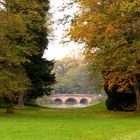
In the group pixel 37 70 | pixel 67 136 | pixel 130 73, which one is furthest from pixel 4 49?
pixel 37 70

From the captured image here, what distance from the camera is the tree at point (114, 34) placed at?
28797 millimetres

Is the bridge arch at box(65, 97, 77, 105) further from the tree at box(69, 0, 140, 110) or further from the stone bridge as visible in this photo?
the tree at box(69, 0, 140, 110)

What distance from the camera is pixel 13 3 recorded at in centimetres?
3416

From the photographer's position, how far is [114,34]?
100ft

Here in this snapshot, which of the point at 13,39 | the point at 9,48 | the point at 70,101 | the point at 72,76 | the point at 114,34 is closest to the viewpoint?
the point at 114,34

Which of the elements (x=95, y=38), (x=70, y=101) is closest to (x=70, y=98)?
(x=70, y=101)

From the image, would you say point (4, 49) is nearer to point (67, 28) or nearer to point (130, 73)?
point (67, 28)

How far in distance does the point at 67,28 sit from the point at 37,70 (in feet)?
62.1

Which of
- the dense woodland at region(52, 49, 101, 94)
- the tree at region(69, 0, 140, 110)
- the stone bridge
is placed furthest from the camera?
the dense woodland at region(52, 49, 101, 94)

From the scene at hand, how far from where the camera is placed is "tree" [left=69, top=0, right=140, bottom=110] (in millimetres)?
28797

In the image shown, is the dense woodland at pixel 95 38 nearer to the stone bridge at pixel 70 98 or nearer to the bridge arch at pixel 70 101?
the stone bridge at pixel 70 98

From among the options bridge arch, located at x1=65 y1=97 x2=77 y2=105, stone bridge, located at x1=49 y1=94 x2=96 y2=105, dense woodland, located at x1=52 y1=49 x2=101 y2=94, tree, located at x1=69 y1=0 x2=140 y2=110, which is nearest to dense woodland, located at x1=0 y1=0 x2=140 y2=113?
tree, located at x1=69 y1=0 x2=140 y2=110

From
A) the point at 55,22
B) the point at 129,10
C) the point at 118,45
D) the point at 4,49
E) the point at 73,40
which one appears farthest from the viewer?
the point at 73,40

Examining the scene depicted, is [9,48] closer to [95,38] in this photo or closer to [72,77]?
[95,38]
